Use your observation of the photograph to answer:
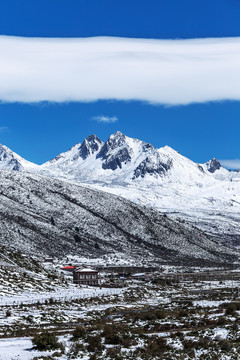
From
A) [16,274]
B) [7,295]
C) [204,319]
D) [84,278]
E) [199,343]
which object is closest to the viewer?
[199,343]

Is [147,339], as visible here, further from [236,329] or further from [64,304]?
[64,304]

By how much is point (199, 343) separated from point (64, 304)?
40666 mm

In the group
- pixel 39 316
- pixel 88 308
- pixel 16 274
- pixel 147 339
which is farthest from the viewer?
pixel 16 274

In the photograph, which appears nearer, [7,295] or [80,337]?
[80,337]

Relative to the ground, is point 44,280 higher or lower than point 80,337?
higher

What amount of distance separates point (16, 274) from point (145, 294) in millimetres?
25191

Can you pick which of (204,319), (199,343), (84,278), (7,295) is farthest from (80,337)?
(84,278)

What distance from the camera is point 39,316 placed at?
57.9 m

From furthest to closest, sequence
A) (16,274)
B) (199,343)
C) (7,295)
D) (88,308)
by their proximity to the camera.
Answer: (16,274), (7,295), (88,308), (199,343)

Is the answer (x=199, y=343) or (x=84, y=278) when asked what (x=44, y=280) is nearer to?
(x=84, y=278)

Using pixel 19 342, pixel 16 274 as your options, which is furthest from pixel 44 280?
pixel 19 342

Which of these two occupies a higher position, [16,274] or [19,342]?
[16,274]

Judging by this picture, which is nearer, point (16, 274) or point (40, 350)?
point (40, 350)

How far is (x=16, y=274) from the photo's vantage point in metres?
Answer: 102
